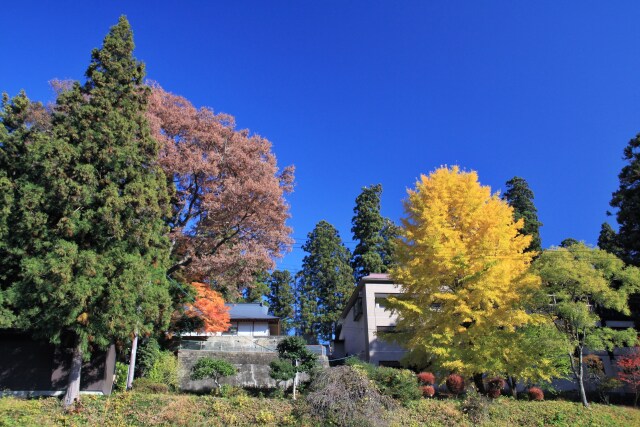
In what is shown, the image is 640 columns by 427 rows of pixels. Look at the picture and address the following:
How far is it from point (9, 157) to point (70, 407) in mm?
8943

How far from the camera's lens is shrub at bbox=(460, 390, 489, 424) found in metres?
14.9

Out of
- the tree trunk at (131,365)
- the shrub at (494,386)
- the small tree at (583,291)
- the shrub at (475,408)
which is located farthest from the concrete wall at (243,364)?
the small tree at (583,291)

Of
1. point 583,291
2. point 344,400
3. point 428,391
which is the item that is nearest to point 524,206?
point 583,291

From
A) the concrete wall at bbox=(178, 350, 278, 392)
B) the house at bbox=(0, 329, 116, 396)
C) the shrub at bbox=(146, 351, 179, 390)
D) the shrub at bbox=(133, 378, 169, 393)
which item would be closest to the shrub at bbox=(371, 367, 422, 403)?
the concrete wall at bbox=(178, 350, 278, 392)

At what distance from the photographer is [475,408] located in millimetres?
14969

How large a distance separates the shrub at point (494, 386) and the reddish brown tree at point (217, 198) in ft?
36.5

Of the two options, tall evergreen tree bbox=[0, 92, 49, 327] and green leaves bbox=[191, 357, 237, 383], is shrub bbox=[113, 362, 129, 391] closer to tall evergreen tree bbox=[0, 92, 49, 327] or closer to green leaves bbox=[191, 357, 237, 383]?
green leaves bbox=[191, 357, 237, 383]

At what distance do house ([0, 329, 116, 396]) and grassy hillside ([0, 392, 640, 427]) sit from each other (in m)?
1.98

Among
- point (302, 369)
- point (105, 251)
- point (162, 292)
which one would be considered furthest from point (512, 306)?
point (105, 251)

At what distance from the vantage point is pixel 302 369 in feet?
55.0

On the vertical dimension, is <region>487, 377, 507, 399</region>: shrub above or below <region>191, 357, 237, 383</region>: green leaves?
below

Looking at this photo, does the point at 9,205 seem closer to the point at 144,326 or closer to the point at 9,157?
the point at 9,157

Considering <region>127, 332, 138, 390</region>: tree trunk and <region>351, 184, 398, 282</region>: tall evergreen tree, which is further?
<region>351, 184, 398, 282</region>: tall evergreen tree

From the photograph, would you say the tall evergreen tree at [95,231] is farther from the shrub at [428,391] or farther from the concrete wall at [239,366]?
the shrub at [428,391]
